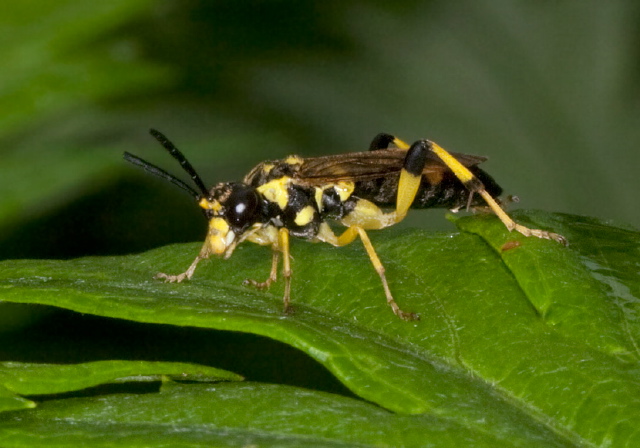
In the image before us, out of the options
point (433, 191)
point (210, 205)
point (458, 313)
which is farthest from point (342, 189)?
point (458, 313)

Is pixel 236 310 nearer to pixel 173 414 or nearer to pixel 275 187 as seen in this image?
pixel 173 414

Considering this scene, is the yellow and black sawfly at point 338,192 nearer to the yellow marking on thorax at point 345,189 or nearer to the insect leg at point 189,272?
the yellow marking on thorax at point 345,189

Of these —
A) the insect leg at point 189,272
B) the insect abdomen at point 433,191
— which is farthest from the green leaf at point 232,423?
the insect abdomen at point 433,191

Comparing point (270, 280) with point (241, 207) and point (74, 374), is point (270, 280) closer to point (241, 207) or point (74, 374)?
point (241, 207)

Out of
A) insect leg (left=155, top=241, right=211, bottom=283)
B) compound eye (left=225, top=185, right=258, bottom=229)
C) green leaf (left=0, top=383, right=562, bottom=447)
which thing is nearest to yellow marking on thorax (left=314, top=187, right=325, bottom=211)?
compound eye (left=225, top=185, right=258, bottom=229)

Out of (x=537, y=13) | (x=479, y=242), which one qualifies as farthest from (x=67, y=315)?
(x=537, y=13)

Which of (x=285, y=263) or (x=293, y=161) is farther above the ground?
(x=293, y=161)
